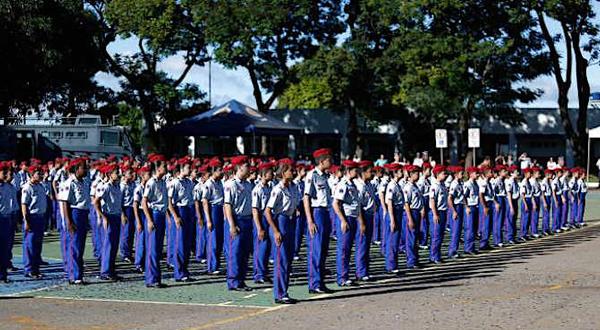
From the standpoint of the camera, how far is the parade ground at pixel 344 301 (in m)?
11.1

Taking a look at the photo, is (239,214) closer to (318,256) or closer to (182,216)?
(318,256)

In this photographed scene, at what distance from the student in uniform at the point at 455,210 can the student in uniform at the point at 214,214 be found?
15.5 feet

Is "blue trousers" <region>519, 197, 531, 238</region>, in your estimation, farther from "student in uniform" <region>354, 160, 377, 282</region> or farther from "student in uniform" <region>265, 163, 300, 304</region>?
"student in uniform" <region>265, 163, 300, 304</region>

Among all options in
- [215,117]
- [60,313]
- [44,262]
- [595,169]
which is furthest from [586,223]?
[595,169]

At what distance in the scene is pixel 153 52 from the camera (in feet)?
157

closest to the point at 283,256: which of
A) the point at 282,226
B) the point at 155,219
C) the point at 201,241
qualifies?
the point at 282,226

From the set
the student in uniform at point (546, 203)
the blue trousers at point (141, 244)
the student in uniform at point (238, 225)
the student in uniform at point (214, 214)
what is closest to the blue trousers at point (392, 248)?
the student in uniform at point (214, 214)

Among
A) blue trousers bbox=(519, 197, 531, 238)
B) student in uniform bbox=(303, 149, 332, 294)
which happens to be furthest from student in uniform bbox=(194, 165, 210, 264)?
blue trousers bbox=(519, 197, 531, 238)

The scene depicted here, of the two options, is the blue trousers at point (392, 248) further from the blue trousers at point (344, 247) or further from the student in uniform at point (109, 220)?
the student in uniform at point (109, 220)

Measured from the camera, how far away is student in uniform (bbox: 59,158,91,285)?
1477 cm

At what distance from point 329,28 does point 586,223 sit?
855 inches

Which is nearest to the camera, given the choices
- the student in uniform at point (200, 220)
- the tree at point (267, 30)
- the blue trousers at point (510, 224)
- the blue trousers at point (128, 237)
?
the student in uniform at point (200, 220)

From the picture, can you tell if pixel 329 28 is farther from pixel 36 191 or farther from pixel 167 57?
pixel 36 191

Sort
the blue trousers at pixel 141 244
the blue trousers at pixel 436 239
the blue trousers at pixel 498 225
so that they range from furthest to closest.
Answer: the blue trousers at pixel 498 225
the blue trousers at pixel 436 239
the blue trousers at pixel 141 244
